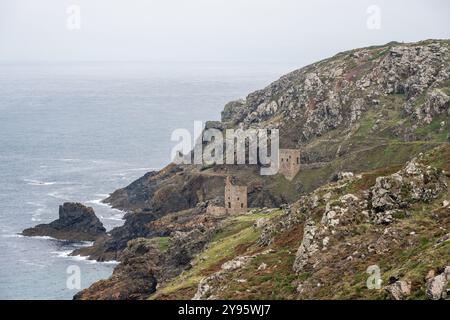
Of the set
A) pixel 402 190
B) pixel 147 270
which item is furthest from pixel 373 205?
pixel 147 270

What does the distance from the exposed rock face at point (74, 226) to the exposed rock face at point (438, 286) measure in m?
129

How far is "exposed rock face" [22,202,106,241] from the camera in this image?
170 m

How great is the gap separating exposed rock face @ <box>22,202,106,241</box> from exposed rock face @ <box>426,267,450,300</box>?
12925 centimetres

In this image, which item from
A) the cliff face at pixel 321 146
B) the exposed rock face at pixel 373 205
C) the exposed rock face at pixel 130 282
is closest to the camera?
the exposed rock face at pixel 373 205

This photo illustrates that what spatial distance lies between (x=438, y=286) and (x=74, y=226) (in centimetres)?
13532

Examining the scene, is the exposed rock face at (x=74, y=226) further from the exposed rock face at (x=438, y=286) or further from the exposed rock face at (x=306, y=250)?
the exposed rock face at (x=438, y=286)

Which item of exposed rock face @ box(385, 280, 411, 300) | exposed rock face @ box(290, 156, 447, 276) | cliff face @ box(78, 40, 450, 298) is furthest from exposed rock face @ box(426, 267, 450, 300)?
cliff face @ box(78, 40, 450, 298)

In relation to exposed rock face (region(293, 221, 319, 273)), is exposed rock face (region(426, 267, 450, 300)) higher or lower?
higher

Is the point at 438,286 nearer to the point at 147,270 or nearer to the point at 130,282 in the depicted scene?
the point at 130,282

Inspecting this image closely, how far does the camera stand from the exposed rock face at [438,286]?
43.3 metres

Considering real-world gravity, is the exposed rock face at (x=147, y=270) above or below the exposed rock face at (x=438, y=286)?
below

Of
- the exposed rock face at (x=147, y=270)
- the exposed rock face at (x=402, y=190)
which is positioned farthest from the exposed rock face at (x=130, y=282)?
the exposed rock face at (x=402, y=190)

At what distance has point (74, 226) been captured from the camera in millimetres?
172500

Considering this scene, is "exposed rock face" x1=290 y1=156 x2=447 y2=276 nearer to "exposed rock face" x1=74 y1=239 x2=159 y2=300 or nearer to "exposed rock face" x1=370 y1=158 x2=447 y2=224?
"exposed rock face" x1=370 y1=158 x2=447 y2=224
